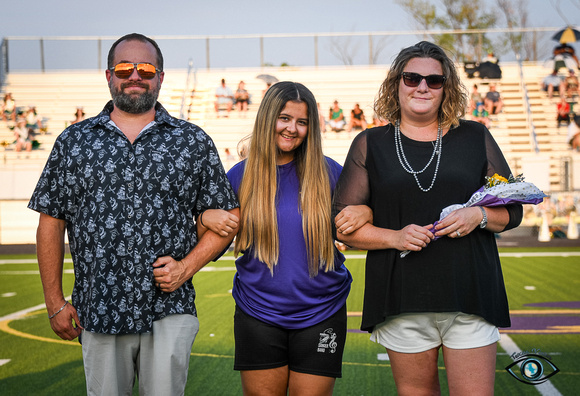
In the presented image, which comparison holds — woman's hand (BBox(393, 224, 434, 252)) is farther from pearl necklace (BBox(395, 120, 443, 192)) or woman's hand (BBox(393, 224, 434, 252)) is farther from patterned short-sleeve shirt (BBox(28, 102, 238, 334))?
patterned short-sleeve shirt (BBox(28, 102, 238, 334))

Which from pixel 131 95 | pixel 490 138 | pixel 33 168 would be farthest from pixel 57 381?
pixel 33 168

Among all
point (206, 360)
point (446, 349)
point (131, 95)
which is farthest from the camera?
point (206, 360)

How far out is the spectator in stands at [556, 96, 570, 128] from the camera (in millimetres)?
21594

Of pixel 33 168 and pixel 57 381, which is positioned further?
pixel 33 168

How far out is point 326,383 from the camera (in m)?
2.97

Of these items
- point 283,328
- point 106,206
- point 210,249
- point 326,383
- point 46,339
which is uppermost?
point 106,206

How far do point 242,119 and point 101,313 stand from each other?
20982 millimetres

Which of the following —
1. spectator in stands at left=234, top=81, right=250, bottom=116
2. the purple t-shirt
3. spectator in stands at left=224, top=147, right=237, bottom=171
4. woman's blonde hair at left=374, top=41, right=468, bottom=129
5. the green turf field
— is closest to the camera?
woman's blonde hair at left=374, top=41, right=468, bottom=129

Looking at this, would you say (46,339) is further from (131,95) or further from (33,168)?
(33,168)

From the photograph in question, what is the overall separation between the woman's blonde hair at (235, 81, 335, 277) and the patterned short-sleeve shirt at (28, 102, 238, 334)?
1.04ft

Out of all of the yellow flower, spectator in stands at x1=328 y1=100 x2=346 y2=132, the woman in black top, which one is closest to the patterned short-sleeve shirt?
the woman in black top

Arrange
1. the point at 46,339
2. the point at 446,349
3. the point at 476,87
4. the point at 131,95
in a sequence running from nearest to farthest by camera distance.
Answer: the point at 446,349 → the point at 131,95 → the point at 46,339 → the point at 476,87

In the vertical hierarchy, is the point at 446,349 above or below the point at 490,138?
below

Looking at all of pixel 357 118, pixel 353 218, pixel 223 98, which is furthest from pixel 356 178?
pixel 223 98
